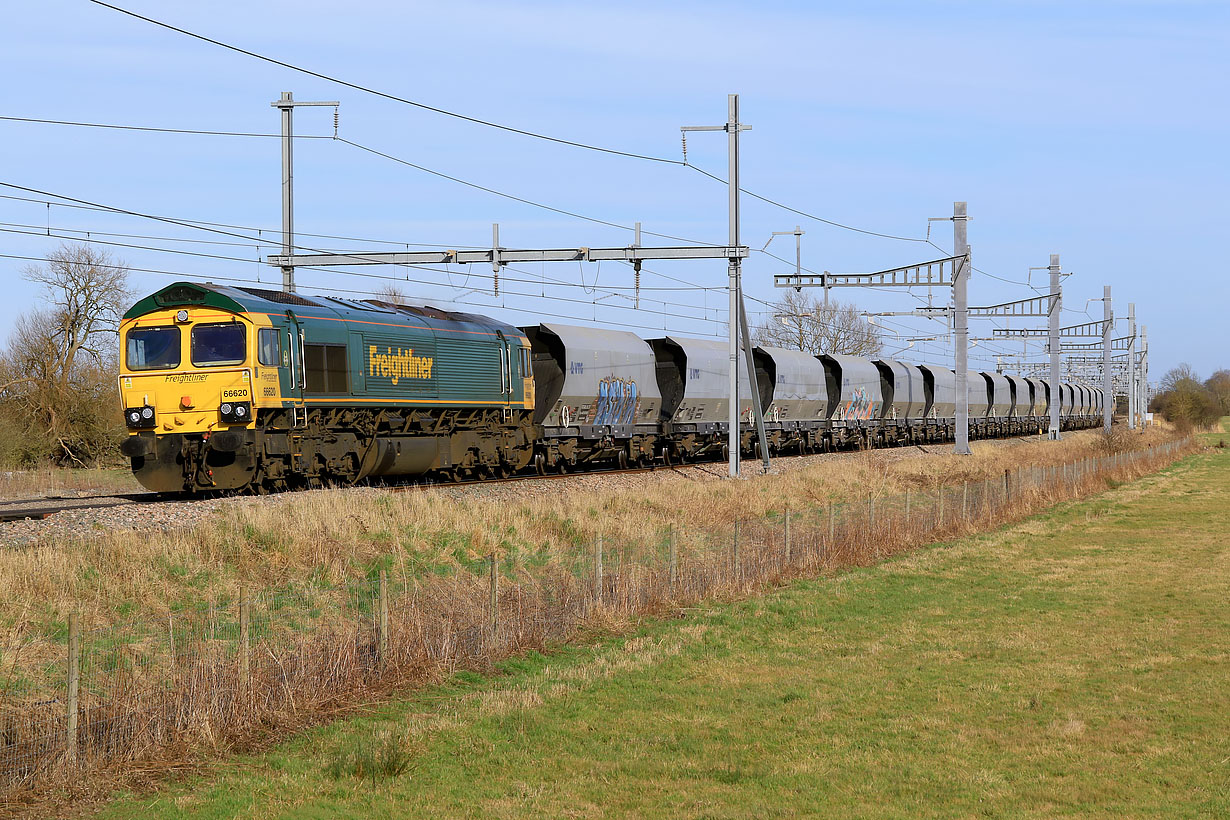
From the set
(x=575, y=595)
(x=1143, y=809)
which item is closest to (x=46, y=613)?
(x=575, y=595)

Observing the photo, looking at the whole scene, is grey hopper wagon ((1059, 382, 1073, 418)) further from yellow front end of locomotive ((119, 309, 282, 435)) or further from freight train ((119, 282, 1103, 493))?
yellow front end of locomotive ((119, 309, 282, 435))

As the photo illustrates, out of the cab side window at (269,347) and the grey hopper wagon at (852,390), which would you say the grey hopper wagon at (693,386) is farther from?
the cab side window at (269,347)

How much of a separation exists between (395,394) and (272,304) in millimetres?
3822

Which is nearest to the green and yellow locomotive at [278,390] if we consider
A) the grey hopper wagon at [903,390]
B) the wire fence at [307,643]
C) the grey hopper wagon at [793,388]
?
the wire fence at [307,643]

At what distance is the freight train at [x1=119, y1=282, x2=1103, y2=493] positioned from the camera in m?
22.1

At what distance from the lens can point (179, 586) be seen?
14.1 m

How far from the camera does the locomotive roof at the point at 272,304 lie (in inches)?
883

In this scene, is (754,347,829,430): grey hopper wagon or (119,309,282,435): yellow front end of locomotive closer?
(119,309,282,435): yellow front end of locomotive

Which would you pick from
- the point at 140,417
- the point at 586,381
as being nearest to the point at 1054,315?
the point at 586,381

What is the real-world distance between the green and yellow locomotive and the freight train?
Answer: 0.03 m

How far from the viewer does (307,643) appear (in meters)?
10.3

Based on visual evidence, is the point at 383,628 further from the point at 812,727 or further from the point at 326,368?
the point at 326,368

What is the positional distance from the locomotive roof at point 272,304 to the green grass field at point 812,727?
11.9 m

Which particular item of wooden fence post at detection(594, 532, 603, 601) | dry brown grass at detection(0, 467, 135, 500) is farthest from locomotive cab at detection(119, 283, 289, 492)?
wooden fence post at detection(594, 532, 603, 601)
